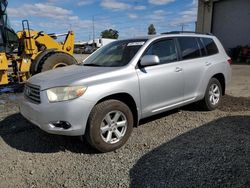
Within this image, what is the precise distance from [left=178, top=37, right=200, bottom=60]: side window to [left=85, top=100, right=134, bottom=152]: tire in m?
1.91

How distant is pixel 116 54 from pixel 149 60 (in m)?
0.83

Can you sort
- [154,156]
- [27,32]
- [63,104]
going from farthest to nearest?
[27,32] < [154,156] < [63,104]

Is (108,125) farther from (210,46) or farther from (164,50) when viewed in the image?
(210,46)

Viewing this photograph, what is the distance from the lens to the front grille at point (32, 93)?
13.5ft

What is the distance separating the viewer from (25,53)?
29.8ft

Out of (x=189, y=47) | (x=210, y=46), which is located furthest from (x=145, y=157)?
(x=210, y=46)

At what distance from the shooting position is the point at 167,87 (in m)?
4.96

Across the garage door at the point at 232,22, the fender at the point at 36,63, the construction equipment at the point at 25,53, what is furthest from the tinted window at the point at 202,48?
the garage door at the point at 232,22

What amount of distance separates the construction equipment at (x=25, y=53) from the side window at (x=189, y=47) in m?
4.52

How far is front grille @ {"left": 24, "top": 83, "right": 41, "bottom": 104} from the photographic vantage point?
4125 millimetres

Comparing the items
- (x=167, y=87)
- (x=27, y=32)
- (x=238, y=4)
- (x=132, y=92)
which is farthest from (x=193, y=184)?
(x=238, y=4)

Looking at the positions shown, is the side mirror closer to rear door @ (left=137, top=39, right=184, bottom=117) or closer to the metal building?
rear door @ (left=137, top=39, right=184, bottom=117)

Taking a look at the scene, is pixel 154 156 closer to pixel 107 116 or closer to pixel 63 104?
pixel 107 116

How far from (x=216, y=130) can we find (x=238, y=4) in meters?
17.2
